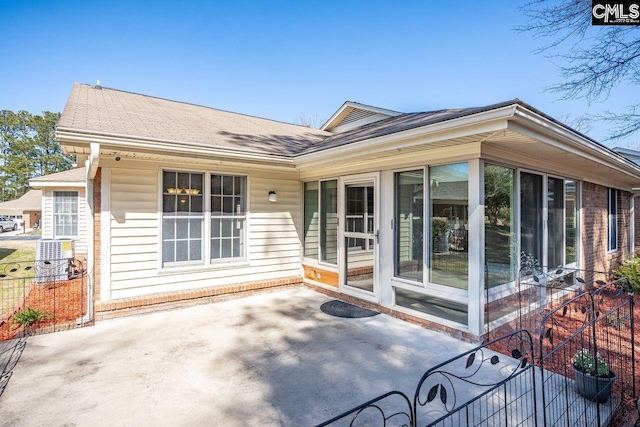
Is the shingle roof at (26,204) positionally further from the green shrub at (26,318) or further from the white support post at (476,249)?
the white support post at (476,249)

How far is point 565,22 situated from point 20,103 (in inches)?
1863

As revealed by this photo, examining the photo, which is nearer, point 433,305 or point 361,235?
point 433,305

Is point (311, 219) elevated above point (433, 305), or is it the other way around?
point (311, 219)

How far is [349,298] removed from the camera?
5.77 meters

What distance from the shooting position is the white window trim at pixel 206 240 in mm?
5246

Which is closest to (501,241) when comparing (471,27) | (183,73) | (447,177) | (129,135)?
(447,177)

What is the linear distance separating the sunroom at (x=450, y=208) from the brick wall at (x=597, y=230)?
1.37 feet

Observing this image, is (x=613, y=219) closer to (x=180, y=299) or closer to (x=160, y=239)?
(x=180, y=299)

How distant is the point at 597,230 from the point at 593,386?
652 centimetres

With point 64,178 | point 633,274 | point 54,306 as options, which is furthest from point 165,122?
point 633,274

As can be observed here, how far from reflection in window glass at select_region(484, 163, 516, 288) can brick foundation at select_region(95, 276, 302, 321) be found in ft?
12.6

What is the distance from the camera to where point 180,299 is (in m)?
5.38

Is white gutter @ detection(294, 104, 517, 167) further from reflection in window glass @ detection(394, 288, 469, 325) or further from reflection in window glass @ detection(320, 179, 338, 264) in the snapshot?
reflection in window glass @ detection(394, 288, 469, 325)

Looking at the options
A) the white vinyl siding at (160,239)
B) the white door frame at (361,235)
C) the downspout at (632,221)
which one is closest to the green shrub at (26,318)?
the white vinyl siding at (160,239)
